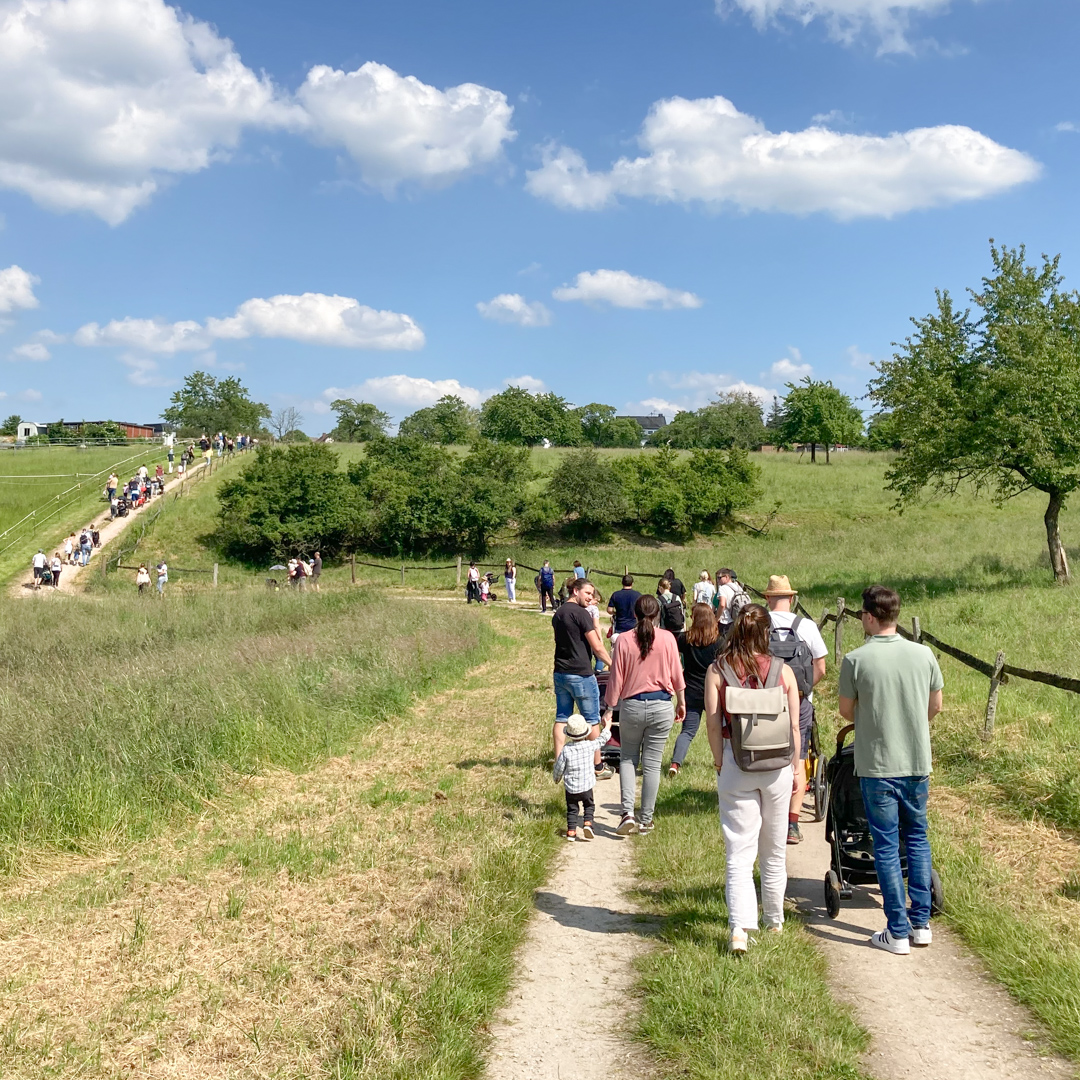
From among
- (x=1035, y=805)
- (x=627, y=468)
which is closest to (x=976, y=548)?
(x=627, y=468)

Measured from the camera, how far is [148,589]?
2956 cm

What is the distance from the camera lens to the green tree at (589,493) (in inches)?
1660

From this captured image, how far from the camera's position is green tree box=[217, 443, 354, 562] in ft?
127

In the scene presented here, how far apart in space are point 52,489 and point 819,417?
52384 mm

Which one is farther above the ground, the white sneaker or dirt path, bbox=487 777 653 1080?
the white sneaker

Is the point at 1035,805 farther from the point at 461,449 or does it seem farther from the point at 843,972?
the point at 461,449

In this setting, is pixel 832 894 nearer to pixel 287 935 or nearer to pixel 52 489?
pixel 287 935

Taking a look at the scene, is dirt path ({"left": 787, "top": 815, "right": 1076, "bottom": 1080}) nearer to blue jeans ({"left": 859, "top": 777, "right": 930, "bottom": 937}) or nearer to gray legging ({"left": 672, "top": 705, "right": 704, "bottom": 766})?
blue jeans ({"left": 859, "top": 777, "right": 930, "bottom": 937})

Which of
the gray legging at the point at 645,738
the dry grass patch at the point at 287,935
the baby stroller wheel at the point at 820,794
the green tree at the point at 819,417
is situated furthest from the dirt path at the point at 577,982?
the green tree at the point at 819,417

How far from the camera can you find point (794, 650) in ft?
20.2

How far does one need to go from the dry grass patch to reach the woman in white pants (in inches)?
54.2

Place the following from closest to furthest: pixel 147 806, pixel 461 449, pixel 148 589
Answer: pixel 147 806 → pixel 148 589 → pixel 461 449

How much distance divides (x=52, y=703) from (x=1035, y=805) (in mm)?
10390

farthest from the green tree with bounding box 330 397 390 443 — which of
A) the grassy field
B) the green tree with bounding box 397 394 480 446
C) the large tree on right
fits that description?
the large tree on right
